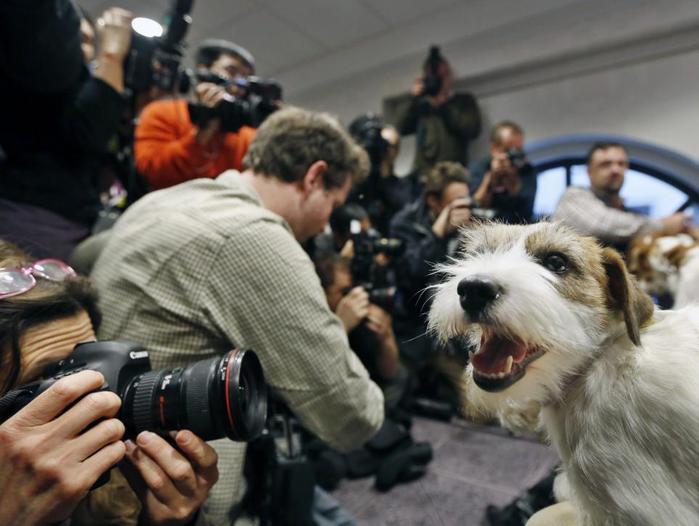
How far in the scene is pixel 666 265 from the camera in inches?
23.1

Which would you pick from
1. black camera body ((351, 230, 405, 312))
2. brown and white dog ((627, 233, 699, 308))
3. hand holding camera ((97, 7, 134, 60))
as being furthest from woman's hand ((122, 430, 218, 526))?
hand holding camera ((97, 7, 134, 60))

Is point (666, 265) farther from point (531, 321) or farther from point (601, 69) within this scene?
point (601, 69)

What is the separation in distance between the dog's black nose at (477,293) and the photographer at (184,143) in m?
0.85

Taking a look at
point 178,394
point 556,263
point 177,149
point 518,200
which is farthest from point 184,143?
point 556,263

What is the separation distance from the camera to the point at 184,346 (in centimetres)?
87

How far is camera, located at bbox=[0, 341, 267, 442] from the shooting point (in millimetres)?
582

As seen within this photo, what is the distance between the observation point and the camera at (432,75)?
1.55 metres

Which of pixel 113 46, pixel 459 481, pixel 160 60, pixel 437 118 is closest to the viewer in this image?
pixel 459 481

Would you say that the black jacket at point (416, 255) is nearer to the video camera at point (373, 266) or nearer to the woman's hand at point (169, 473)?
the video camera at point (373, 266)

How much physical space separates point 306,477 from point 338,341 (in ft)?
1.41

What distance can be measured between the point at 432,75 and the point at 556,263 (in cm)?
148

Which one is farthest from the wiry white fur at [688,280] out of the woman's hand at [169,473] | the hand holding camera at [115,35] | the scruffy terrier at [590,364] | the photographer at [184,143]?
the hand holding camera at [115,35]

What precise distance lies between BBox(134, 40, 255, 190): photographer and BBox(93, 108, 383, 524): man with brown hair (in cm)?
17

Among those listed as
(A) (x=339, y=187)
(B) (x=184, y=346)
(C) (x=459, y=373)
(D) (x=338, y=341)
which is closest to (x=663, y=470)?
(C) (x=459, y=373)
